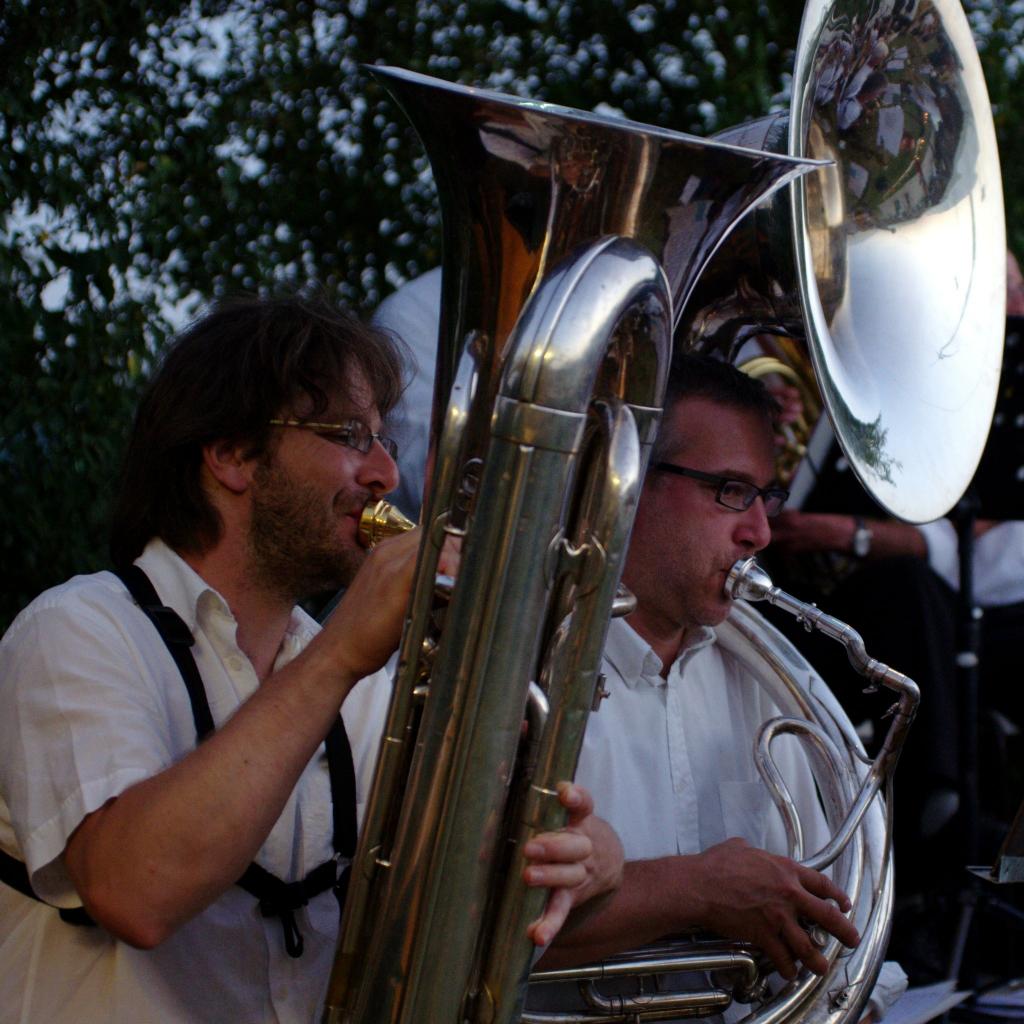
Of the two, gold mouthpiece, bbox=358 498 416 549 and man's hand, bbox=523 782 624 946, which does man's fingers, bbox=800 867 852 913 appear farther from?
gold mouthpiece, bbox=358 498 416 549

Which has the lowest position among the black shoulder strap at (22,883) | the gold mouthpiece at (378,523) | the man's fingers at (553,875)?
the black shoulder strap at (22,883)

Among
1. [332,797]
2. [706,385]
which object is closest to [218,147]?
[706,385]

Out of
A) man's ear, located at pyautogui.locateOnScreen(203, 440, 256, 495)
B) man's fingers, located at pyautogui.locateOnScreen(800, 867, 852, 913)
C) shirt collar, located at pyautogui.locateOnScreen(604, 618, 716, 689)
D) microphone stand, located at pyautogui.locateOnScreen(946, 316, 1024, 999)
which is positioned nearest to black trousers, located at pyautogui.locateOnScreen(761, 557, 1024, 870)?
microphone stand, located at pyautogui.locateOnScreen(946, 316, 1024, 999)

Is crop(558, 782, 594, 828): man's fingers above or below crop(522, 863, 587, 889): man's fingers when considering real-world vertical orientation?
above

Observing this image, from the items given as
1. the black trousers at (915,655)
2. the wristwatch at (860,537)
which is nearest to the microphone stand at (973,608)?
the black trousers at (915,655)

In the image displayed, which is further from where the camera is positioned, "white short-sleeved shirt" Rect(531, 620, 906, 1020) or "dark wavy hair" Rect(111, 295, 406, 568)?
"white short-sleeved shirt" Rect(531, 620, 906, 1020)

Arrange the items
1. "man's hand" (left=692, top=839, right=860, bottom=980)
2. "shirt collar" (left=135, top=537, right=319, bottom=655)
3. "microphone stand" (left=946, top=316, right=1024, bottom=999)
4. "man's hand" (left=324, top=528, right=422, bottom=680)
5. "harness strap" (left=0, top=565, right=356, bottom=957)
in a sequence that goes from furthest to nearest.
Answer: "microphone stand" (left=946, top=316, right=1024, bottom=999)
"man's hand" (left=692, top=839, right=860, bottom=980)
"shirt collar" (left=135, top=537, right=319, bottom=655)
"harness strap" (left=0, top=565, right=356, bottom=957)
"man's hand" (left=324, top=528, right=422, bottom=680)

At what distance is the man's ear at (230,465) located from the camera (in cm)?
199

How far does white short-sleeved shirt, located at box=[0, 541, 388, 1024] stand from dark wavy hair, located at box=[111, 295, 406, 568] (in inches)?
4.9

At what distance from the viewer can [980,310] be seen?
260cm

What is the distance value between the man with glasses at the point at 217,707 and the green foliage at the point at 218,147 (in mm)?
A: 961

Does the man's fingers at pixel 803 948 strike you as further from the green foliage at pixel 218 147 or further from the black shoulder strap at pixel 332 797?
the green foliage at pixel 218 147

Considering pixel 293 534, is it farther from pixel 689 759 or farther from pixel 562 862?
pixel 689 759

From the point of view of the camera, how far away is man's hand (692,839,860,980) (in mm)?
2094
